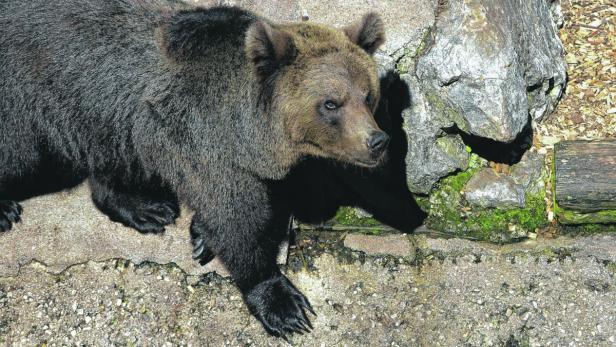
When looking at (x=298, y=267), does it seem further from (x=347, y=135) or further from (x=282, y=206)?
(x=347, y=135)

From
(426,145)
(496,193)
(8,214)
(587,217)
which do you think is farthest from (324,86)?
(8,214)

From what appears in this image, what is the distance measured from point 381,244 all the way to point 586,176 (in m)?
1.61

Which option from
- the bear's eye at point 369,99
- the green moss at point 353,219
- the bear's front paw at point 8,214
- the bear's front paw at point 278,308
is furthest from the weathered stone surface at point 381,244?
the bear's front paw at point 8,214

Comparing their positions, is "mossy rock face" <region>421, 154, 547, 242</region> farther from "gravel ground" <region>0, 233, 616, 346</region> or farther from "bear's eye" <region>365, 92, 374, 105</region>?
"bear's eye" <region>365, 92, 374, 105</region>

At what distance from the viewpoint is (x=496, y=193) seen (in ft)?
23.0

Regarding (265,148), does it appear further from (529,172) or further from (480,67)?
(529,172)

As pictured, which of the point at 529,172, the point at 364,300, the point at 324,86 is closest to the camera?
the point at 324,86

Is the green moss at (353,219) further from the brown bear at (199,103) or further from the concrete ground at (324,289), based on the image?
the brown bear at (199,103)

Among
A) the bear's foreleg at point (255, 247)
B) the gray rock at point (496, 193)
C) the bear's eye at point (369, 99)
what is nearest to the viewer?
the bear's eye at point (369, 99)

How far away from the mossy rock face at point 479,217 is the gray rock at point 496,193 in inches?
2.1

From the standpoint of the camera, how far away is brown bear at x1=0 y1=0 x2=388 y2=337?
5.34m

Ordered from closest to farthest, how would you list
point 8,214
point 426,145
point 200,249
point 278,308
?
point 278,308
point 200,249
point 8,214
point 426,145

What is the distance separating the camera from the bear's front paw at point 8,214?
268 inches

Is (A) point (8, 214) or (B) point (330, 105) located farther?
(A) point (8, 214)
